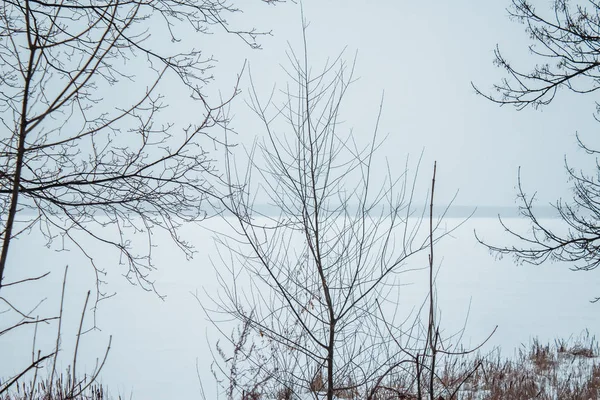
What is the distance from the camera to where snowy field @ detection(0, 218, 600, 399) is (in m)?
10.3

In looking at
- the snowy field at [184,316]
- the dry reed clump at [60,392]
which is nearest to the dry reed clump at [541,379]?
the snowy field at [184,316]

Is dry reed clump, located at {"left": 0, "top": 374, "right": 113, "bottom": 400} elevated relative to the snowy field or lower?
lower

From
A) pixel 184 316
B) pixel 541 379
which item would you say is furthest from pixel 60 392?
pixel 184 316

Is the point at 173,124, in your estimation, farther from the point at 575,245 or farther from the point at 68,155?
the point at 575,245

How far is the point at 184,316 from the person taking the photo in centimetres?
1612

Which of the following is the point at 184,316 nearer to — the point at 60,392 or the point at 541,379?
the point at 541,379

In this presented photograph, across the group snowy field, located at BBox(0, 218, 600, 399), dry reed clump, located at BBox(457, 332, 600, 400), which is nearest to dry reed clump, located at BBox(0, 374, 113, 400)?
snowy field, located at BBox(0, 218, 600, 399)

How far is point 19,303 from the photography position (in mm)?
16922

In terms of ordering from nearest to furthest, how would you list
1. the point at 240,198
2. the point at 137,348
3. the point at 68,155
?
1. the point at 240,198
2. the point at 68,155
3. the point at 137,348

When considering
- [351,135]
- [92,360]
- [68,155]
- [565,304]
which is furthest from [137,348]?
[565,304]

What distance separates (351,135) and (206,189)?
4.01 feet

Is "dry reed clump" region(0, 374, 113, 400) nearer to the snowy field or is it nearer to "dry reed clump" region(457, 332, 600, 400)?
the snowy field

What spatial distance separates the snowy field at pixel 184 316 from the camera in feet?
33.8

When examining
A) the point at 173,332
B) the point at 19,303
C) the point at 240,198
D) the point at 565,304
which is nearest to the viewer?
the point at 240,198
